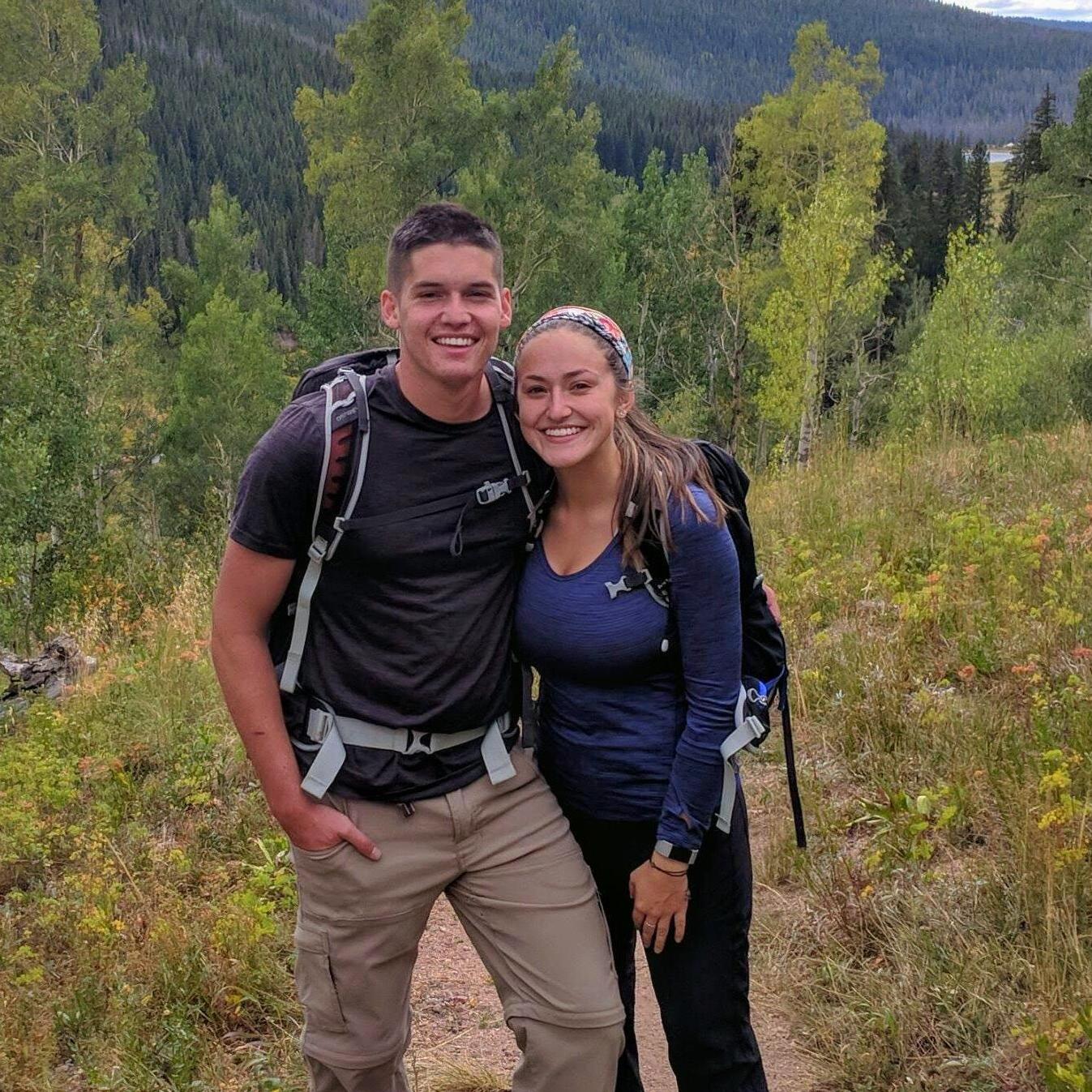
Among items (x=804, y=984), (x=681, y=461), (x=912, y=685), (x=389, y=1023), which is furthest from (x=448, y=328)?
(x=912, y=685)

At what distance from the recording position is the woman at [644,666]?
2.04 meters

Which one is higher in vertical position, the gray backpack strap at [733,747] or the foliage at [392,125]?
the foliage at [392,125]

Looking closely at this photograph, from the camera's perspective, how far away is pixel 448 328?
212 cm

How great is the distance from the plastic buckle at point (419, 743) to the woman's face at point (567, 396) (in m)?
0.59

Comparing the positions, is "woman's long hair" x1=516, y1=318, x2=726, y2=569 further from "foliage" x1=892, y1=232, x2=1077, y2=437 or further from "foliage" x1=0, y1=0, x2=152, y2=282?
"foliage" x1=0, y1=0, x2=152, y2=282

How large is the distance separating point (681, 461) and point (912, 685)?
258 cm

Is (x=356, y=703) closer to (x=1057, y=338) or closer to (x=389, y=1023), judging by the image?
(x=389, y=1023)

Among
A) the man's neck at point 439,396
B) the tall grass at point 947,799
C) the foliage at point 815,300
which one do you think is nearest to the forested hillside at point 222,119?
the foliage at point 815,300

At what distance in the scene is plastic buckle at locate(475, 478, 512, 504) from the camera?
2.15 metres

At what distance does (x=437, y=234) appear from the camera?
217 centimetres

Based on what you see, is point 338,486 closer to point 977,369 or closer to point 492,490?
point 492,490

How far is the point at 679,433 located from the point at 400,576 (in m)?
16.9

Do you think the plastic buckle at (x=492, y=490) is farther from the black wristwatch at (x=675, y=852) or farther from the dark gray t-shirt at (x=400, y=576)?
the black wristwatch at (x=675, y=852)

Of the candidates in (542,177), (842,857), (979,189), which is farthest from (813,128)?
(979,189)
